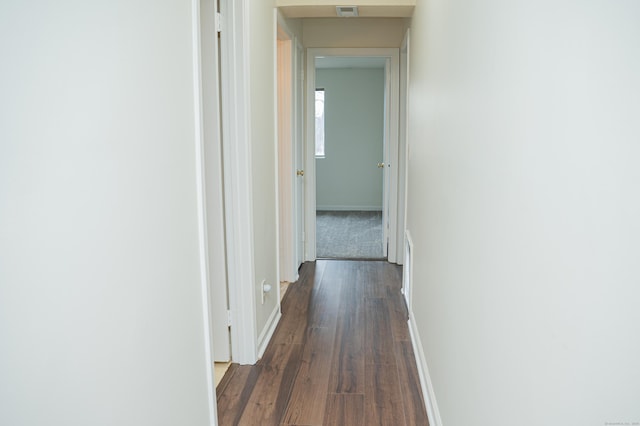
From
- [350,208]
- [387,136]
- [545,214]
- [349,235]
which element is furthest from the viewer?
[350,208]

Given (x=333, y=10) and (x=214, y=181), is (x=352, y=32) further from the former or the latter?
(x=214, y=181)

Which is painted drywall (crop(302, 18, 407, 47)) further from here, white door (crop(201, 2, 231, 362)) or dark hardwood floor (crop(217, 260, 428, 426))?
white door (crop(201, 2, 231, 362))

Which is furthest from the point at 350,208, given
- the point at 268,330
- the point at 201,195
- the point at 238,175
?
the point at 201,195

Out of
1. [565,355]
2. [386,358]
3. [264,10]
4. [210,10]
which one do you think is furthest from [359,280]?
[565,355]

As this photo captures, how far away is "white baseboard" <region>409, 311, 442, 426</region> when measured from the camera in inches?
97.0

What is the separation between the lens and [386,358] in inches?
130

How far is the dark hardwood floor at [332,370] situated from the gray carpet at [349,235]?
1435 millimetres

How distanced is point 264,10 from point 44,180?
2.64 metres

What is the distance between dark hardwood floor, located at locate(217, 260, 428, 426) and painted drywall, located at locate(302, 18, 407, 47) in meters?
2.46

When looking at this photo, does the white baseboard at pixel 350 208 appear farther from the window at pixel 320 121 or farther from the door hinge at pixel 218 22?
the door hinge at pixel 218 22

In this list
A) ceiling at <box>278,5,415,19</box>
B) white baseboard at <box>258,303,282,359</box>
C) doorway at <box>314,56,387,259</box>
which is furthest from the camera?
doorway at <box>314,56,387,259</box>

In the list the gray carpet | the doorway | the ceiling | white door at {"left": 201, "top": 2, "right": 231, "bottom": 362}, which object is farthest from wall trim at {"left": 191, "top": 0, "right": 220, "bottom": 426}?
the doorway

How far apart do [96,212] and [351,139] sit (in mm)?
8086

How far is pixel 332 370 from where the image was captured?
3.14 m
